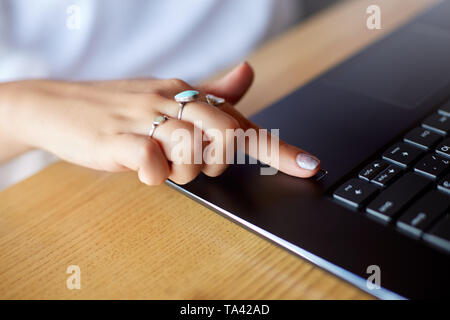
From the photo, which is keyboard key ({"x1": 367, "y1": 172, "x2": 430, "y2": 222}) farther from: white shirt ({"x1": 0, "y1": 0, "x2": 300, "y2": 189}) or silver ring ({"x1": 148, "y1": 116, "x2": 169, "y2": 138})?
white shirt ({"x1": 0, "y1": 0, "x2": 300, "y2": 189})

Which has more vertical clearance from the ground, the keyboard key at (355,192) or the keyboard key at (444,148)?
the keyboard key at (444,148)

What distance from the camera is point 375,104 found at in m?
0.52

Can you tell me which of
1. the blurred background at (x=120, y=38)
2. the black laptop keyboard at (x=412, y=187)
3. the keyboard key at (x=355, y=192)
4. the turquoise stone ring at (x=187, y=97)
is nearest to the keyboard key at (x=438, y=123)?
the black laptop keyboard at (x=412, y=187)

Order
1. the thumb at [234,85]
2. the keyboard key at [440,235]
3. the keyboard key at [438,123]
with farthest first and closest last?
the thumb at [234,85], the keyboard key at [438,123], the keyboard key at [440,235]

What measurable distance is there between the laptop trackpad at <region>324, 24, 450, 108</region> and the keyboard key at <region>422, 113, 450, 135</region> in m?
0.05

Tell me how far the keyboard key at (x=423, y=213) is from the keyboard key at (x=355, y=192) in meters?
0.03

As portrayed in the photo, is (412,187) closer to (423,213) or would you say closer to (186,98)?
(423,213)

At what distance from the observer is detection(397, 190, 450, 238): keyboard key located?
0.34 m

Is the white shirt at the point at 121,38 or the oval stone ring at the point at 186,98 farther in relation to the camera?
the white shirt at the point at 121,38

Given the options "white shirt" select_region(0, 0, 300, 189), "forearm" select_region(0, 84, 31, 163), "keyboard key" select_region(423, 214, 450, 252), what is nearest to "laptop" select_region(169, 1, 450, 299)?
"keyboard key" select_region(423, 214, 450, 252)

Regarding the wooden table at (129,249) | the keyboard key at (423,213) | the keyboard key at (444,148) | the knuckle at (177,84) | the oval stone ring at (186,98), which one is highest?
the oval stone ring at (186,98)

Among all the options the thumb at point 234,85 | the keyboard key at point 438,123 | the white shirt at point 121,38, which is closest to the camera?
the keyboard key at point 438,123

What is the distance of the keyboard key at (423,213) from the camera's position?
338mm

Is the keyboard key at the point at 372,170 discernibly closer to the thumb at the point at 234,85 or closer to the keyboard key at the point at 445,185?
the keyboard key at the point at 445,185
